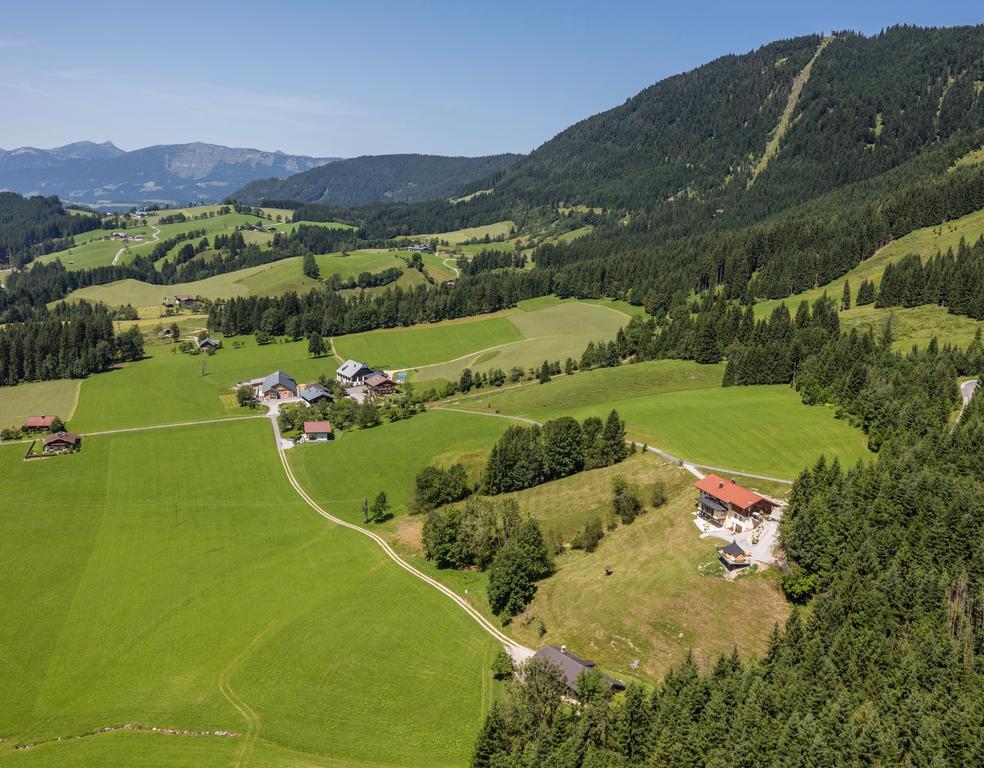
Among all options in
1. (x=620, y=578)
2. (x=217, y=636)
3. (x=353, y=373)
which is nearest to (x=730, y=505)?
(x=620, y=578)

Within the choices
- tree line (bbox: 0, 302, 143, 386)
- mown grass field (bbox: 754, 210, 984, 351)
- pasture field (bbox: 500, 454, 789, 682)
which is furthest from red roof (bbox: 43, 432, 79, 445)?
mown grass field (bbox: 754, 210, 984, 351)

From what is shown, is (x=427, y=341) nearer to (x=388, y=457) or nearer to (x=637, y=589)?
(x=388, y=457)

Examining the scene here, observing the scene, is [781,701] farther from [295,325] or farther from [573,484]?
[295,325]

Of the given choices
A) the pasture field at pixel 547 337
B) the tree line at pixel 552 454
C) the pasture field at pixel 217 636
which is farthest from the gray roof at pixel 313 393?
the tree line at pixel 552 454

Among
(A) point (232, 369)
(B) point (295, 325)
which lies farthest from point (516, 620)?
(B) point (295, 325)

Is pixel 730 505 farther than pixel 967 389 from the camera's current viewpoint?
No

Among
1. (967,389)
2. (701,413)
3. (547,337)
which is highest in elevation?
(967,389)
